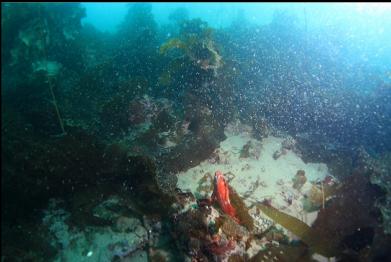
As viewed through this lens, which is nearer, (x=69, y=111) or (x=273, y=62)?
(x=69, y=111)

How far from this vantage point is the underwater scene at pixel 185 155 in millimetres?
4156

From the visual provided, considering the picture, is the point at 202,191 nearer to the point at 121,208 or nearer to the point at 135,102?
the point at 121,208

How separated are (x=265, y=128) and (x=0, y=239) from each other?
6.56m

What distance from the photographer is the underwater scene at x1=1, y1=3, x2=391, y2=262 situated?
416cm

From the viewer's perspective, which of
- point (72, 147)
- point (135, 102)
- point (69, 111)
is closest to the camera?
point (72, 147)

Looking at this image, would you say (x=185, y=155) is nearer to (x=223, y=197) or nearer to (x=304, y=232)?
(x=223, y=197)

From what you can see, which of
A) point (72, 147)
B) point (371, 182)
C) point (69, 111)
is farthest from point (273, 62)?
point (72, 147)

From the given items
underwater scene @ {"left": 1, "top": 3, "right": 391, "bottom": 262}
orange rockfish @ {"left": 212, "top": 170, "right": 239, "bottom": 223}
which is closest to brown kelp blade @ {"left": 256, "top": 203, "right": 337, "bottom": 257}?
underwater scene @ {"left": 1, "top": 3, "right": 391, "bottom": 262}

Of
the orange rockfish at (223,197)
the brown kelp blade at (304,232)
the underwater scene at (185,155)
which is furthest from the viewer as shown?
the orange rockfish at (223,197)

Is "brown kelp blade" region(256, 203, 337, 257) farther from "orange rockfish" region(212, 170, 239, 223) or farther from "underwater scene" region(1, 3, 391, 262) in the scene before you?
"orange rockfish" region(212, 170, 239, 223)

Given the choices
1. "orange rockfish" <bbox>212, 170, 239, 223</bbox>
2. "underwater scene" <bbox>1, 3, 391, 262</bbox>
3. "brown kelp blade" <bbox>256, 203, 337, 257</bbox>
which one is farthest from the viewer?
"orange rockfish" <bbox>212, 170, 239, 223</bbox>

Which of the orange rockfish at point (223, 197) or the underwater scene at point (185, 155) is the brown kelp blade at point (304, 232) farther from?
the orange rockfish at point (223, 197)

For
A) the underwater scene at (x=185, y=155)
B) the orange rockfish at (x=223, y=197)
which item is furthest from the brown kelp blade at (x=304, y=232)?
the orange rockfish at (x=223, y=197)

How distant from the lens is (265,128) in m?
8.16
